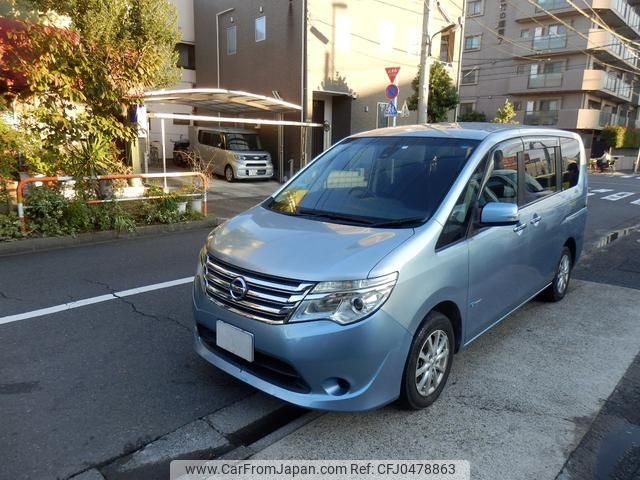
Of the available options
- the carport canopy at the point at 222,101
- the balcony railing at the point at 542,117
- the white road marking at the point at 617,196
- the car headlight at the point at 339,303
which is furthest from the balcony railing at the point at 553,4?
the car headlight at the point at 339,303

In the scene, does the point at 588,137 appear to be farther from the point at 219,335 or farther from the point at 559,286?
the point at 219,335

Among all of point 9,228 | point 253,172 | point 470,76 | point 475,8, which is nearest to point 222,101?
point 253,172

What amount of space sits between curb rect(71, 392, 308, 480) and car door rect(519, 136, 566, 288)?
2.55 m

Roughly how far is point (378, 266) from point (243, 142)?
Answer: 1603cm

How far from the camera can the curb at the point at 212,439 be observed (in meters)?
2.57

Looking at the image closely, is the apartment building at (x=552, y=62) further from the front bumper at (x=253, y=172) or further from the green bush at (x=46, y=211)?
the green bush at (x=46, y=211)

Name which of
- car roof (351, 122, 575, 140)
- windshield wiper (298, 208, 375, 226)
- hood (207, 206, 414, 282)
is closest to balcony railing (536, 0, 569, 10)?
car roof (351, 122, 575, 140)

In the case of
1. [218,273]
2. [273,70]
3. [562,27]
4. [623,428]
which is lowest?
[623,428]

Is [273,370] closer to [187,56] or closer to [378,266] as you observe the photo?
[378,266]

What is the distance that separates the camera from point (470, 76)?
1542 inches

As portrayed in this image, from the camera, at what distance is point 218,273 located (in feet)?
9.87

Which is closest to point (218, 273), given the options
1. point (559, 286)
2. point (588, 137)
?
point (559, 286)

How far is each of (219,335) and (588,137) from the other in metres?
40.3

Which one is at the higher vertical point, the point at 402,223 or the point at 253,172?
the point at 402,223
